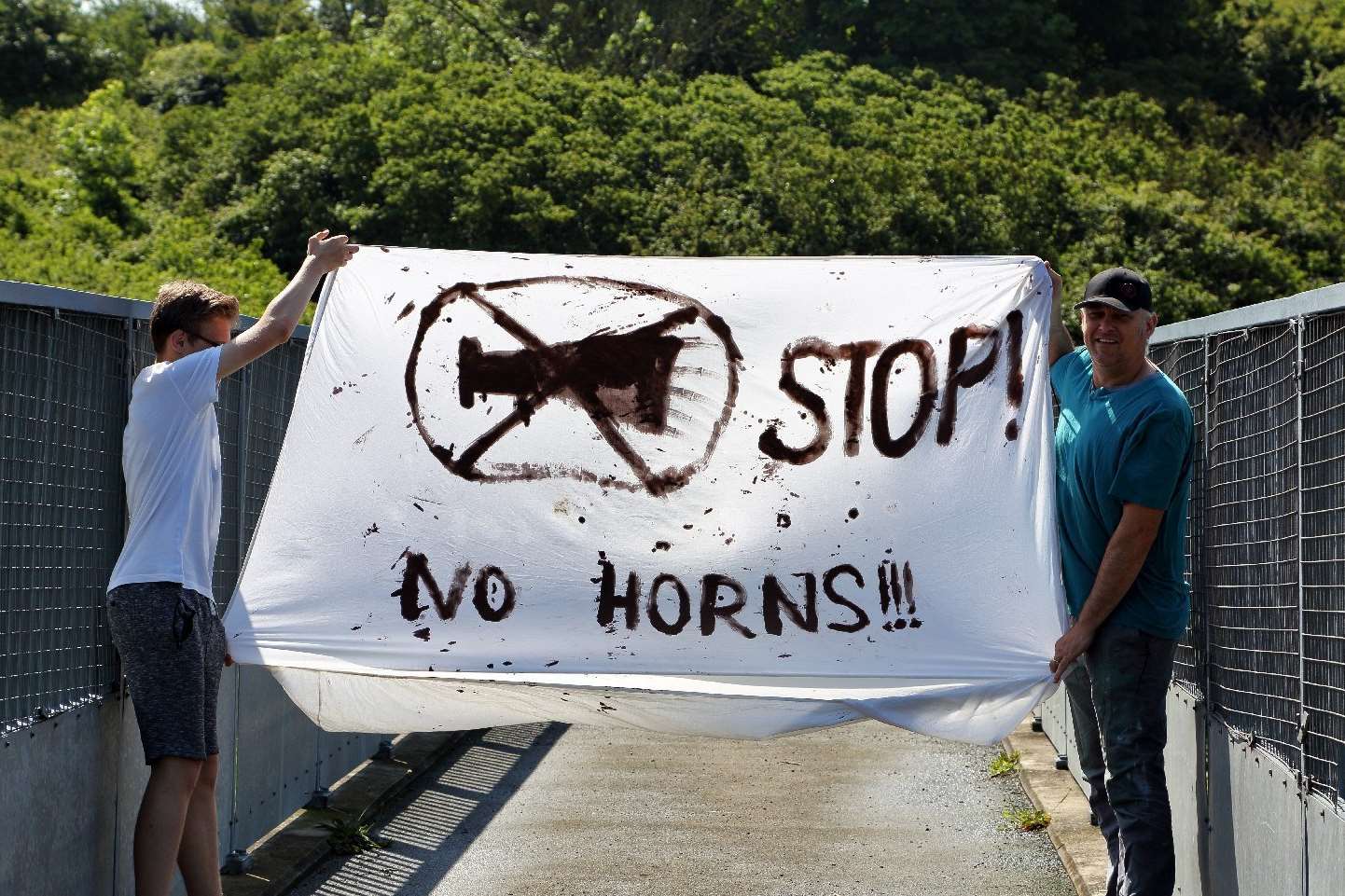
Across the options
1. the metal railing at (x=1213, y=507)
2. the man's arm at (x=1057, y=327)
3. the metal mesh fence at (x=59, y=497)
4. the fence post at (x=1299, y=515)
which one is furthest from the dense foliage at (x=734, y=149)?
the fence post at (x=1299, y=515)

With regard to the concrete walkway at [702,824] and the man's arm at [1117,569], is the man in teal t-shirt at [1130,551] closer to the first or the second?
the man's arm at [1117,569]

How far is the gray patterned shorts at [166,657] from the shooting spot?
4367 mm

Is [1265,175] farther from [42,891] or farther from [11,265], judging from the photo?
[42,891]

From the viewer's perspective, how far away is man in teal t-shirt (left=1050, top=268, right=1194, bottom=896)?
14.3 feet

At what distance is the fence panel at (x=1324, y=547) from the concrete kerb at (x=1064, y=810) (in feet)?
5.47

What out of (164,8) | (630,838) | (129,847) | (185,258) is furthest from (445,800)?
(164,8)

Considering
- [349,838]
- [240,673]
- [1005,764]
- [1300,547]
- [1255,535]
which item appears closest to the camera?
[1300,547]

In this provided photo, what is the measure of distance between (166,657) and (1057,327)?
106 inches

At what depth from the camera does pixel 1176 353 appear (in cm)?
567

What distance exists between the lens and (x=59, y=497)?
4.57m

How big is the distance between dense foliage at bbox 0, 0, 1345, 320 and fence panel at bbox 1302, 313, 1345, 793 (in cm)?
1799

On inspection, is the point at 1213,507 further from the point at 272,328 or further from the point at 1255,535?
the point at 272,328

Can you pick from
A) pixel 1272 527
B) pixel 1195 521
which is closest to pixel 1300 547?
pixel 1272 527

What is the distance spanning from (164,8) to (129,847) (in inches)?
2643
